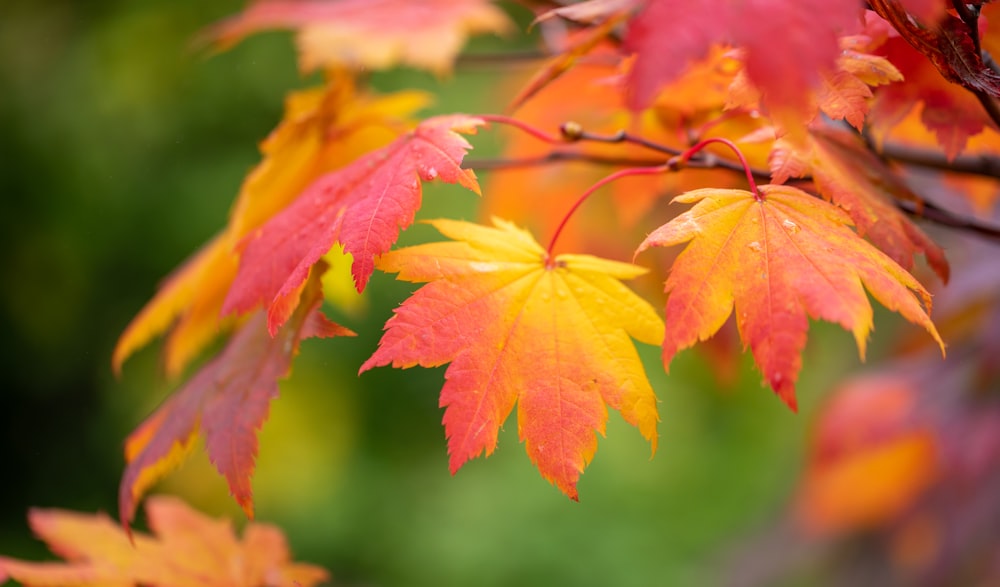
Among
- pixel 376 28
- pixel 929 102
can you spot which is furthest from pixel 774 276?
pixel 376 28

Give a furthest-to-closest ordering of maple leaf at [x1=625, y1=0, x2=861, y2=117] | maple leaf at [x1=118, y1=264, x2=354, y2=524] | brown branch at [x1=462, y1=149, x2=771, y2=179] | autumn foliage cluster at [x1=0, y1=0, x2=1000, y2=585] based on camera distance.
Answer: brown branch at [x1=462, y1=149, x2=771, y2=179] → maple leaf at [x1=118, y1=264, x2=354, y2=524] → autumn foliage cluster at [x1=0, y1=0, x2=1000, y2=585] → maple leaf at [x1=625, y1=0, x2=861, y2=117]

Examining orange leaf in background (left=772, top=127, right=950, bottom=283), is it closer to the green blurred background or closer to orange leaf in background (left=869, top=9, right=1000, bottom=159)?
orange leaf in background (left=869, top=9, right=1000, bottom=159)

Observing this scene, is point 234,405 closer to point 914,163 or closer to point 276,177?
point 276,177

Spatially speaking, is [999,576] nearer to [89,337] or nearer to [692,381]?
[692,381]

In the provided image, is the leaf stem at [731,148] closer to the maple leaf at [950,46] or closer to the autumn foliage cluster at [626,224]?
the autumn foliage cluster at [626,224]

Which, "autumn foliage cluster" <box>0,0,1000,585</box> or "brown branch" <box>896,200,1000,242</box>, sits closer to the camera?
"autumn foliage cluster" <box>0,0,1000,585</box>

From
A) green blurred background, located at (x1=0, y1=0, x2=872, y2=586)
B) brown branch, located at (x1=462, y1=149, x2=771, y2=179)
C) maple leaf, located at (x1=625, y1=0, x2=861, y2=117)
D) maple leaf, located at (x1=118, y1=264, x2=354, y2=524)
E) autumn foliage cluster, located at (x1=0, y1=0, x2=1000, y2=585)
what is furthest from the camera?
green blurred background, located at (x1=0, y1=0, x2=872, y2=586)

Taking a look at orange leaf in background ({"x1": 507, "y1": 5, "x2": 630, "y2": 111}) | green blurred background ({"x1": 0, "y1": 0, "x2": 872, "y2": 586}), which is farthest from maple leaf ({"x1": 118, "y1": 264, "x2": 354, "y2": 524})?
green blurred background ({"x1": 0, "y1": 0, "x2": 872, "y2": 586})

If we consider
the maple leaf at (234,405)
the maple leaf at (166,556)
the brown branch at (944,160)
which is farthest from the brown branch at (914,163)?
the maple leaf at (166,556)
